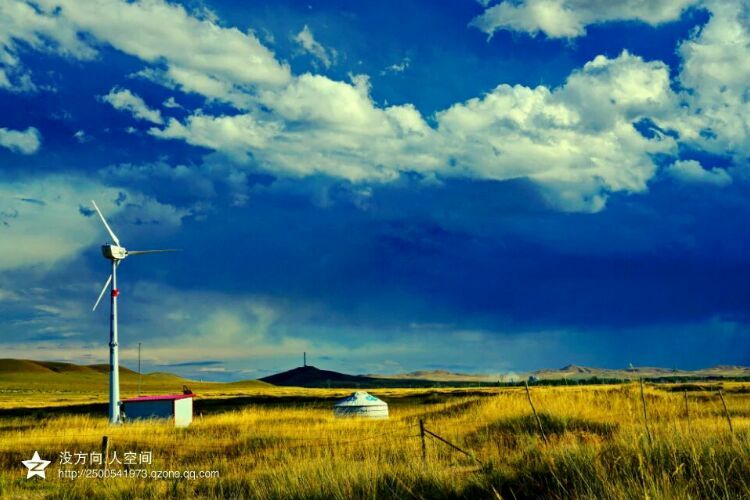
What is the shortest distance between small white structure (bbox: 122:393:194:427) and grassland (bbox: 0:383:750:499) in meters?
1.55

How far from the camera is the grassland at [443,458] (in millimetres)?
9828

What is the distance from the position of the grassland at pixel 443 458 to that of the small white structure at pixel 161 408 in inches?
61.0

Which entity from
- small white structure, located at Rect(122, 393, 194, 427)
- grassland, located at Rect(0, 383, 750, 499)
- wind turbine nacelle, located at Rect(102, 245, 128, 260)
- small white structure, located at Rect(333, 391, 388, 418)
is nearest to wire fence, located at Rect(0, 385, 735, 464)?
grassland, located at Rect(0, 383, 750, 499)

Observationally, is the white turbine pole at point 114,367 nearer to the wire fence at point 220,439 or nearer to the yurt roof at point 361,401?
the wire fence at point 220,439

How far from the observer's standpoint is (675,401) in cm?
3556

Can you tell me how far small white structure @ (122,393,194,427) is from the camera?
35969 millimetres

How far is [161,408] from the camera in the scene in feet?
121

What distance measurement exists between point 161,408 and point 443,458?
77.5 ft

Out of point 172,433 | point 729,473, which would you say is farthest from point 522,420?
point 729,473

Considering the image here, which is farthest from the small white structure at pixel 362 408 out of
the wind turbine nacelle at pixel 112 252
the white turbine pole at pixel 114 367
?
the wind turbine nacelle at pixel 112 252

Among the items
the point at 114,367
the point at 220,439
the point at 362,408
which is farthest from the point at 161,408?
the point at 362,408

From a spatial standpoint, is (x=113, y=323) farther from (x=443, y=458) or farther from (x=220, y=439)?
(x=443, y=458)

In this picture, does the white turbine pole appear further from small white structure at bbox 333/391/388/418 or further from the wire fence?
small white structure at bbox 333/391/388/418

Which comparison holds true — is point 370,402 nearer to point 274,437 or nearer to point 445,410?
point 445,410
